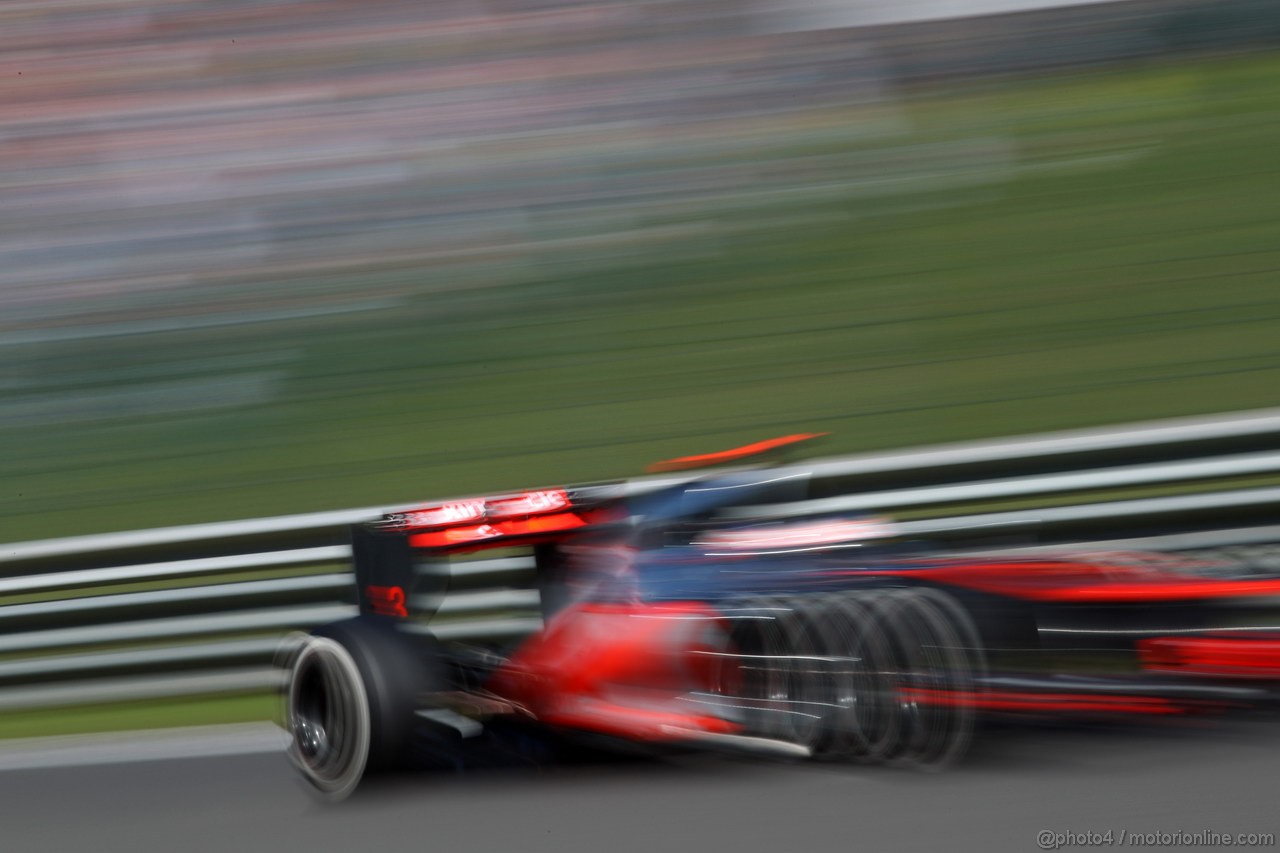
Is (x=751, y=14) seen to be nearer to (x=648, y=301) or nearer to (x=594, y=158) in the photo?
(x=594, y=158)

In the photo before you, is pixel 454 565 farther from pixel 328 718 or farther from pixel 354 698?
pixel 354 698

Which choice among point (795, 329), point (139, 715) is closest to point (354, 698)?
point (139, 715)

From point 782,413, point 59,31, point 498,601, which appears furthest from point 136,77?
point 498,601

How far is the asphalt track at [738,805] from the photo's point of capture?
10.8ft

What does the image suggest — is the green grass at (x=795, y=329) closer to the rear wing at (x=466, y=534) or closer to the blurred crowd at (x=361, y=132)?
the blurred crowd at (x=361, y=132)

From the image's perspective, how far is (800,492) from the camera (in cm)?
459

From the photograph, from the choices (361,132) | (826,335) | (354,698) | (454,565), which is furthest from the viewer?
(361,132)

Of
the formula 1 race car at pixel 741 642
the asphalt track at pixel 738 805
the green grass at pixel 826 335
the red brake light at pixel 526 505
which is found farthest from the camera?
the green grass at pixel 826 335

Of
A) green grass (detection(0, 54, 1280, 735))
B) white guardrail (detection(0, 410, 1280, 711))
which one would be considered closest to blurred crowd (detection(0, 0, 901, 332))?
green grass (detection(0, 54, 1280, 735))

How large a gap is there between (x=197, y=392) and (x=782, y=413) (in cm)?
369

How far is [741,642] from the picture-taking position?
12.7ft

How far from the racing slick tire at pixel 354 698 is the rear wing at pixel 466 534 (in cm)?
16

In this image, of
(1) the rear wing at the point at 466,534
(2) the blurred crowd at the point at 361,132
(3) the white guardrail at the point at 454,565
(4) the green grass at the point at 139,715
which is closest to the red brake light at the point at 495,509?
(1) the rear wing at the point at 466,534

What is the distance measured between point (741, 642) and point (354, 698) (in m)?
1.07
